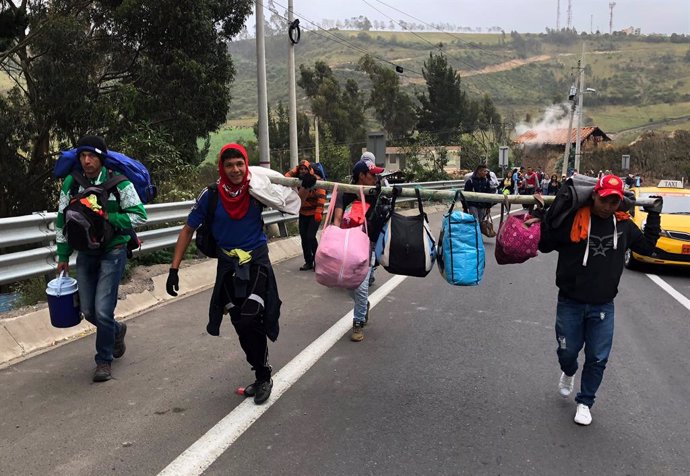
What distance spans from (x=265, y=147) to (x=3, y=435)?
10.5 meters

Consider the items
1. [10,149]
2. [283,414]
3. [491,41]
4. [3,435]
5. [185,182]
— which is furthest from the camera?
[491,41]

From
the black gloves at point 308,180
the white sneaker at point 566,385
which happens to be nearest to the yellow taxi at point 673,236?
the white sneaker at point 566,385

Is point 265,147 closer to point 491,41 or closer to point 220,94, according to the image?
point 220,94

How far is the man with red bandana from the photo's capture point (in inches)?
154

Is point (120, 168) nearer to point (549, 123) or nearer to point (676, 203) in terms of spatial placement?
point (676, 203)

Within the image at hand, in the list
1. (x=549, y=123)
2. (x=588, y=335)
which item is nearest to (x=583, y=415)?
(x=588, y=335)

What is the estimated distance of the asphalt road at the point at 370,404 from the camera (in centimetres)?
337

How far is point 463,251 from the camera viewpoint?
3943 mm

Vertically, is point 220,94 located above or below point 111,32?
below

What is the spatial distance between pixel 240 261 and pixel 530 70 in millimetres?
158186

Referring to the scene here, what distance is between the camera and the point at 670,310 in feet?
24.0

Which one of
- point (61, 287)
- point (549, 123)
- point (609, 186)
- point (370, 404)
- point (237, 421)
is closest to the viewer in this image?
point (609, 186)

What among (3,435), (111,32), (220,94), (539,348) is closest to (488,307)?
(539,348)

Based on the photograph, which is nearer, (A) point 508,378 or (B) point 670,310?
(A) point 508,378
